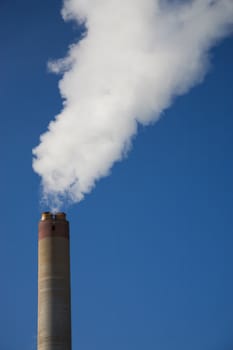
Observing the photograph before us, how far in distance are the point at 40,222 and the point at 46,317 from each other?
6.60 m

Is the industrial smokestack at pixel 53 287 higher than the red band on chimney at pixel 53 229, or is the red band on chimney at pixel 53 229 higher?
the red band on chimney at pixel 53 229

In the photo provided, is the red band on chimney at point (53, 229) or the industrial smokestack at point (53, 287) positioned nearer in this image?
the industrial smokestack at point (53, 287)

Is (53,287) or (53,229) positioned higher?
(53,229)

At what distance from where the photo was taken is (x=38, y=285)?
3578cm

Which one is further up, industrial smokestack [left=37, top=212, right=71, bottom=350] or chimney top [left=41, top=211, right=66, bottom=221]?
chimney top [left=41, top=211, right=66, bottom=221]

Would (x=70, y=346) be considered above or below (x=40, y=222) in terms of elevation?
below

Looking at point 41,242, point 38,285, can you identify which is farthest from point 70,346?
point 41,242

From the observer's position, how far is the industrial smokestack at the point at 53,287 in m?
34.0

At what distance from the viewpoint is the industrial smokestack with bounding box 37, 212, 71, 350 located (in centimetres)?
3397

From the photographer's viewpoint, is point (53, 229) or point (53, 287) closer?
point (53, 287)

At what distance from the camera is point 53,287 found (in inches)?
1379

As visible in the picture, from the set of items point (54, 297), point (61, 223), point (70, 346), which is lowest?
point (70, 346)

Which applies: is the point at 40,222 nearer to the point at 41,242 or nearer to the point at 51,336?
the point at 41,242

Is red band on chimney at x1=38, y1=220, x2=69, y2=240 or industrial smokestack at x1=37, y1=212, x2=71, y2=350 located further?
red band on chimney at x1=38, y1=220, x2=69, y2=240
